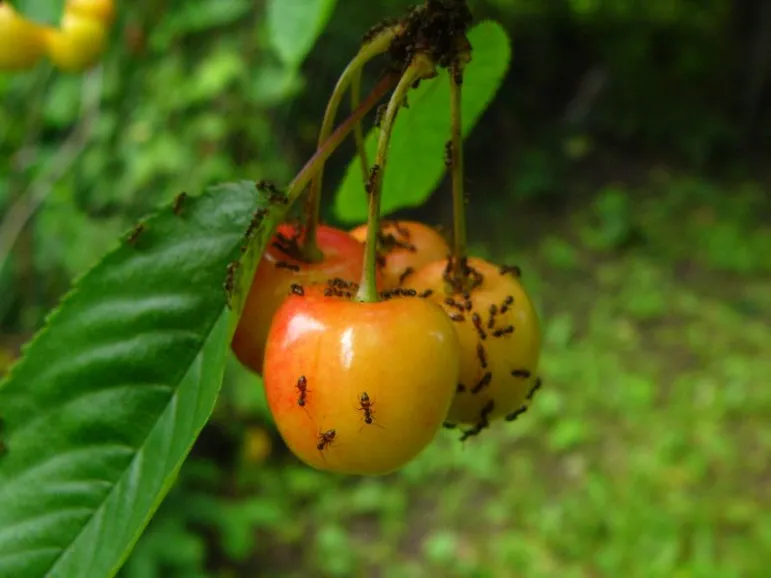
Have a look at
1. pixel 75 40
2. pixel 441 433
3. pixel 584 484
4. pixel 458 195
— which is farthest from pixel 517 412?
pixel 441 433

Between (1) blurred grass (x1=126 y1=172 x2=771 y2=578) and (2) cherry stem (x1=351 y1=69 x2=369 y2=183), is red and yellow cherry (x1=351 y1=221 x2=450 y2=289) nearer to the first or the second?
(2) cherry stem (x1=351 y1=69 x2=369 y2=183)

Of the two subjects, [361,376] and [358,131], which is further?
[358,131]

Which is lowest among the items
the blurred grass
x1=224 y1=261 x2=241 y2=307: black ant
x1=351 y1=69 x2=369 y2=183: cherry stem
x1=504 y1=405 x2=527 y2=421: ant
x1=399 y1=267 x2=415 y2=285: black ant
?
the blurred grass

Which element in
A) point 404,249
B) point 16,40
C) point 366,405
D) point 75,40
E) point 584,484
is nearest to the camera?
point 366,405

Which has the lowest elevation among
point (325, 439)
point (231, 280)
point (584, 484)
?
point (584, 484)

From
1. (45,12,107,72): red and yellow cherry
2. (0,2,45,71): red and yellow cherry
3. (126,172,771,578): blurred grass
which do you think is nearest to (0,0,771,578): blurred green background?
(126,172,771,578): blurred grass

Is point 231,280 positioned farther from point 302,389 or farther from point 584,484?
point 584,484

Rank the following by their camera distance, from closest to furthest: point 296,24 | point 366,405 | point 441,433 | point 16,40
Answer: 1. point 366,405
2. point 296,24
3. point 16,40
4. point 441,433

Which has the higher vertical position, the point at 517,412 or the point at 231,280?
the point at 231,280
